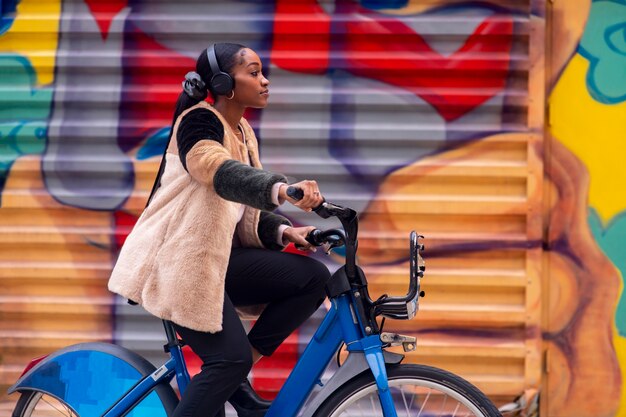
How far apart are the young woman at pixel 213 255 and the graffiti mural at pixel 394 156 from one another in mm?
1767

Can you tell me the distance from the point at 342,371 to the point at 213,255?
600 mm

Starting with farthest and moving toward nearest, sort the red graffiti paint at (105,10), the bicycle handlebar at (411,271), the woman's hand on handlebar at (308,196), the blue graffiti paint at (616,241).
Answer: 1. the red graffiti paint at (105,10)
2. the blue graffiti paint at (616,241)
3. the bicycle handlebar at (411,271)
4. the woman's hand on handlebar at (308,196)

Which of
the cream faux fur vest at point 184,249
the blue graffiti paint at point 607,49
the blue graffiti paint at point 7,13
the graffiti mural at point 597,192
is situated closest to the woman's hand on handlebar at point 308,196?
the cream faux fur vest at point 184,249

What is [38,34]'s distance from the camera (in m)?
5.45

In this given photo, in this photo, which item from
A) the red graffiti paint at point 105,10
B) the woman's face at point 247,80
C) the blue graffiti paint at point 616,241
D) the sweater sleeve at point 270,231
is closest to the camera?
the woman's face at point 247,80

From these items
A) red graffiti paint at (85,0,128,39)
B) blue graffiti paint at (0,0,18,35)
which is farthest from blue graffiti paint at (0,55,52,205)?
red graffiti paint at (85,0,128,39)

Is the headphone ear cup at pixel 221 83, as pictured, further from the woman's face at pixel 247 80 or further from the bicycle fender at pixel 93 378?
the bicycle fender at pixel 93 378

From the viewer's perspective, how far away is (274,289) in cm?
354

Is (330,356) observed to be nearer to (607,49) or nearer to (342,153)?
(342,153)

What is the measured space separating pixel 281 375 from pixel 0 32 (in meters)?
2.50

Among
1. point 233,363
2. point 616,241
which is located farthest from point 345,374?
point 616,241

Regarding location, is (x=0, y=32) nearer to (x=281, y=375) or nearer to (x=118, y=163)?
(x=118, y=163)

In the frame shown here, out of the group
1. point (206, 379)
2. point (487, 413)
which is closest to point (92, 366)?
point (206, 379)

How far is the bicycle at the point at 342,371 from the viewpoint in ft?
10.8
